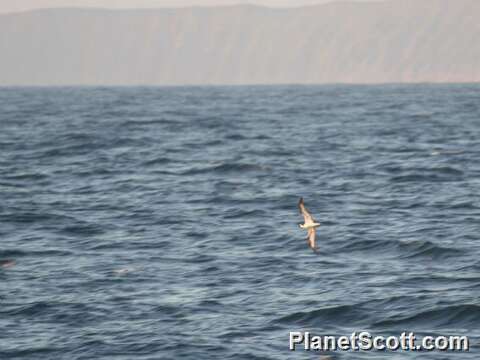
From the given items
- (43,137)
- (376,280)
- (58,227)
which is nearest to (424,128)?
(43,137)

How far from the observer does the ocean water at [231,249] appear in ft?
69.8

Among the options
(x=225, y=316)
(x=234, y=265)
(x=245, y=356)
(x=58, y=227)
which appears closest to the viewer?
(x=245, y=356)

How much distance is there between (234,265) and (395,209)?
1059cm

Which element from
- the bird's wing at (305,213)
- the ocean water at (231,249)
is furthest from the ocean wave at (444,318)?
the bird's wing at (305,213)

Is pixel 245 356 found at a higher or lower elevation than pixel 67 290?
lower

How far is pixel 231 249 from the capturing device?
96.0 ft

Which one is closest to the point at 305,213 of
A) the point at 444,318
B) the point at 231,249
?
the point at 444,318

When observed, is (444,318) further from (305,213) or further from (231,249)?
(231,249)

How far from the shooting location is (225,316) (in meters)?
22.1

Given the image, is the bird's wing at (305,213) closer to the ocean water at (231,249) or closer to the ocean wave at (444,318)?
the ocean water at (231,249)

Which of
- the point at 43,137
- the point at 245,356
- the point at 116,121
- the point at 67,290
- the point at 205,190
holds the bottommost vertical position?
the point at 245,356

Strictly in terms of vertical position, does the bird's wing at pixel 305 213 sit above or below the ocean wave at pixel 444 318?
above

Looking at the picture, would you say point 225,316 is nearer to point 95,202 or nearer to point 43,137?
point 95,202

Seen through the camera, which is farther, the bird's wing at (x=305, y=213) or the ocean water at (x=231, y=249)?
the ocean water at (x=231, y=249)
